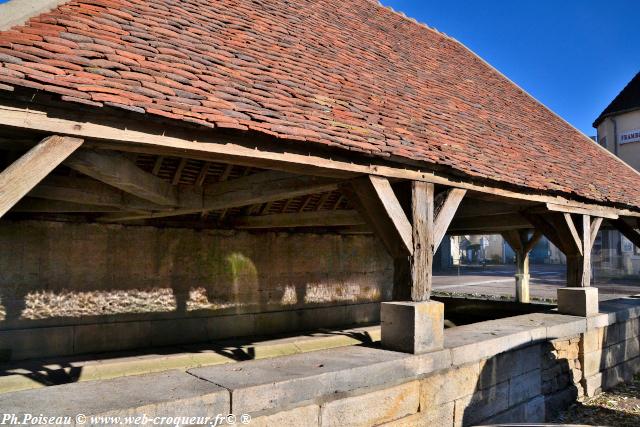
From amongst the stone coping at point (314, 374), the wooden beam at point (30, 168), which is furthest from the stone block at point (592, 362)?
the wooden beam at point (30, 168)

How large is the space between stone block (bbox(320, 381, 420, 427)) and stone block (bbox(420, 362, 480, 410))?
13 centimetres

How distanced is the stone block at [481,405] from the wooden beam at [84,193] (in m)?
3.67

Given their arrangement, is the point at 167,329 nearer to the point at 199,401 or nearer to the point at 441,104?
the point at 199,401

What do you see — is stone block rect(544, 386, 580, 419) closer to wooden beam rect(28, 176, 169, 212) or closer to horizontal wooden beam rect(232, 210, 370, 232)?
horizontal wooden beam rect(232, 210, 370, 232)

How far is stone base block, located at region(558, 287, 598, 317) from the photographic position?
678 centimetres

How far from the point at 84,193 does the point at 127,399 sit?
2.58m

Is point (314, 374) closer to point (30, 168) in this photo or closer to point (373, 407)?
point (373, 407)

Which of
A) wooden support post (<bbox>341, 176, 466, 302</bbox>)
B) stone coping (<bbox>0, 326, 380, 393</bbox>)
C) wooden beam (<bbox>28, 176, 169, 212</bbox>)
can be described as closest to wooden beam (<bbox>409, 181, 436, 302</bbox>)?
wooden support post (<bbox>341, 176, 466, 302</bbox>)

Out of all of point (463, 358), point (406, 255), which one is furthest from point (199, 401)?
point (463, 358)

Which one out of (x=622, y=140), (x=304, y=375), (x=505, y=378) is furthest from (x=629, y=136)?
(x=304, y=375)

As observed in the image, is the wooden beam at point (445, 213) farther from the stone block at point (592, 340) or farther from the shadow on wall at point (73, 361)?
the stone block at point (592, 340)

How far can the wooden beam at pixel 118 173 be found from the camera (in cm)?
305

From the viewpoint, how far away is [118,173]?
343cm

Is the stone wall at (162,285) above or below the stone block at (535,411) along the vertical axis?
above
